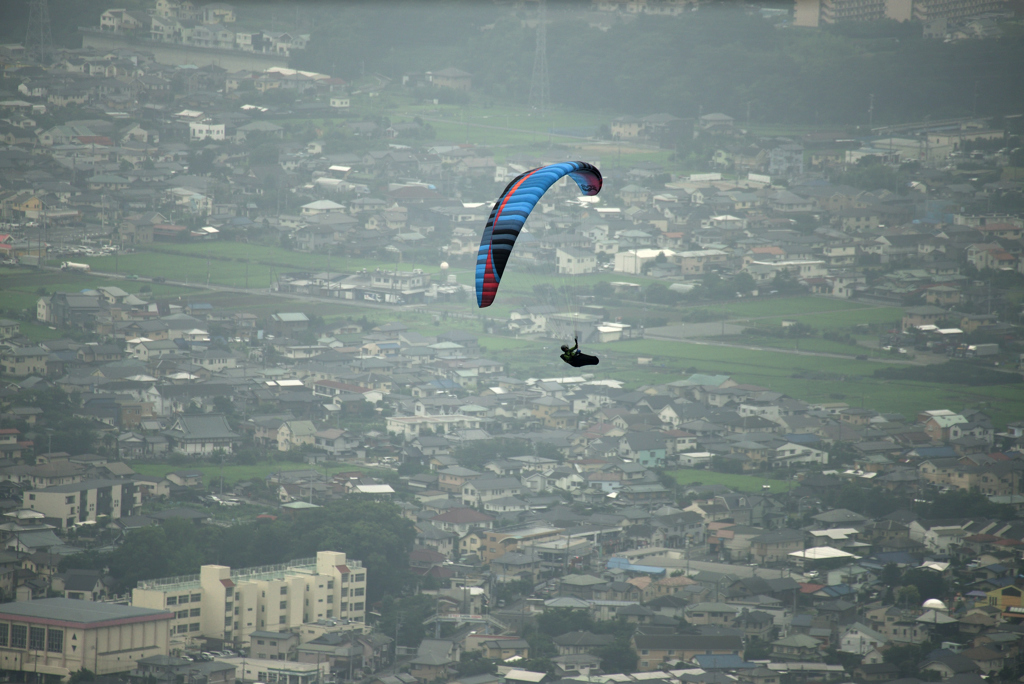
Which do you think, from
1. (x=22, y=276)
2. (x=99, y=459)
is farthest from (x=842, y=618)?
(x=22, y=276)

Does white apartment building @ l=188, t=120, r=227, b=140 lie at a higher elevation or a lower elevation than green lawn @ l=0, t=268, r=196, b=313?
higher

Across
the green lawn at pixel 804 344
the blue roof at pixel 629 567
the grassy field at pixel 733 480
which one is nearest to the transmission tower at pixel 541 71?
the green lawn at pixel 804 344

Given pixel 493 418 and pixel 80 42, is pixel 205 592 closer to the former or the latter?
pixel 493 418

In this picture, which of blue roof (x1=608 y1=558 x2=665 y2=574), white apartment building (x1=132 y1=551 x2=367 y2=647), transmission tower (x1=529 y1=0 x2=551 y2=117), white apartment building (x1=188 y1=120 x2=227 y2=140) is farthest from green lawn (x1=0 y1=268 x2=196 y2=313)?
transmission tower (x1=529 y1=0 x2=551 y2=117)

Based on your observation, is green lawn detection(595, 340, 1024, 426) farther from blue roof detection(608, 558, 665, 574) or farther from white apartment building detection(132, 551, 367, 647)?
white apartment building detection(132, 551, 367, 647)

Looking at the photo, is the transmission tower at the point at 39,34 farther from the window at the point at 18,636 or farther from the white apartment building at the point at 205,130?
the window at the point at 18,636

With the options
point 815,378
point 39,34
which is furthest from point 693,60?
point 815,378
